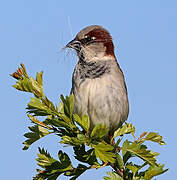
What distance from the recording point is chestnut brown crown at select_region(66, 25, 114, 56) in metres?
4.55

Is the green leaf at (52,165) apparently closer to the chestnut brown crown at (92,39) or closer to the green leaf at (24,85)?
the green leaf at (24,85)

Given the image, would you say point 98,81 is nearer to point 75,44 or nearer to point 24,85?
point 75,44

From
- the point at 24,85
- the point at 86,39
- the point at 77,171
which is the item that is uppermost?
the point at 86,39

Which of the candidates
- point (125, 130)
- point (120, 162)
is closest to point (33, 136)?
point (120, 162)

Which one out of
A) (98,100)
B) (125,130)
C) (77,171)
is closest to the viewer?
(77,171)

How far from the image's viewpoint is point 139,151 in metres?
2.90

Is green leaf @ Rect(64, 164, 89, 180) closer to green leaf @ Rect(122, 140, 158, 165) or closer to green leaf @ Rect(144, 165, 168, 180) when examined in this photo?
green leaf @ Rect(122, 140, 158, 165)

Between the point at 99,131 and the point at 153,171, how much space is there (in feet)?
2.03

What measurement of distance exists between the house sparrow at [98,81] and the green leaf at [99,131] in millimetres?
1542

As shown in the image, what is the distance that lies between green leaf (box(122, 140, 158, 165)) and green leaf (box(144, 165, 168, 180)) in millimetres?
63

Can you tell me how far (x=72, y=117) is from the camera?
9.22ft

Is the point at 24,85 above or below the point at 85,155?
above

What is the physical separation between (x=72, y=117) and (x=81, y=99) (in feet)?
4.89

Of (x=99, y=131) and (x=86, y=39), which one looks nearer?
(x=99, y=131)
